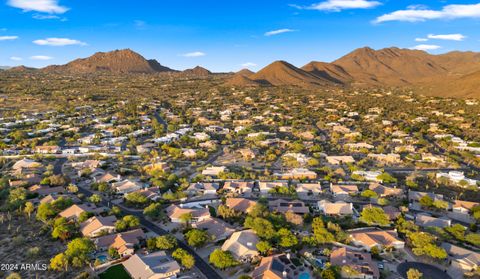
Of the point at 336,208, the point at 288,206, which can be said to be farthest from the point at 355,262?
the point at 288,206

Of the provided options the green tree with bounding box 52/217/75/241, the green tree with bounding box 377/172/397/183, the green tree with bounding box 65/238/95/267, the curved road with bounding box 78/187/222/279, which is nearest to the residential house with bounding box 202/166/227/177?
the curved road with bounding box 78/187/222/279

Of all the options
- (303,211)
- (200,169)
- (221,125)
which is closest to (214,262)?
(303,211)

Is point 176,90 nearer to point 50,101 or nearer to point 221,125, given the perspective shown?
point 50,101

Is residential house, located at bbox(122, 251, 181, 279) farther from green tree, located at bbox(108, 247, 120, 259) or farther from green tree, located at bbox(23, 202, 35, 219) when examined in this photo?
green tree, located at bbox(23, 202, 35, 219)

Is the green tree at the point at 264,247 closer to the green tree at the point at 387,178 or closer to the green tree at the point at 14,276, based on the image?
the green tree at the point at 14,276

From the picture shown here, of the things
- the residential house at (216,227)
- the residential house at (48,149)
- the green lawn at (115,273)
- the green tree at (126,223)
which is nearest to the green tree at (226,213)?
the residential house at (216,227)
